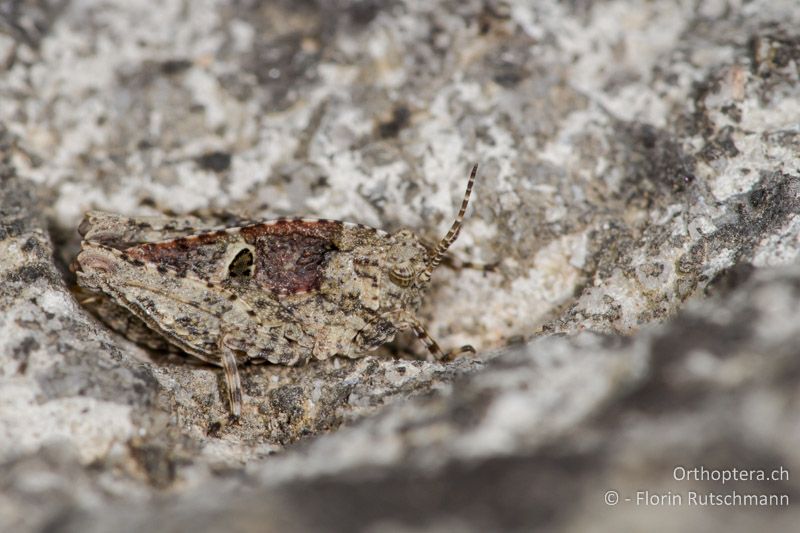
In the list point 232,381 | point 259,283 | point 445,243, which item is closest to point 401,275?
point 445,243

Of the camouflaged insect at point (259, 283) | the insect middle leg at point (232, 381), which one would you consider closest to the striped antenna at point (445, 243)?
the camouflaged insect at point (259, 283)

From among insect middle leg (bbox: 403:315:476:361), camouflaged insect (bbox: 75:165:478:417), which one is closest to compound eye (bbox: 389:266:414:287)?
camouflaged insect (bbox: 75:165:478:417)

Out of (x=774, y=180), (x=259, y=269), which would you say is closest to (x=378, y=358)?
(x=259, y=269)

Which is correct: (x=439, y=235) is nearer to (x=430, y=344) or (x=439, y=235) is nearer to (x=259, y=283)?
(x=430, y=344)

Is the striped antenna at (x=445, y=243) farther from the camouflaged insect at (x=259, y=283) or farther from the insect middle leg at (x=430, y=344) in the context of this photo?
the insect middle leg at (x=430, y=344)

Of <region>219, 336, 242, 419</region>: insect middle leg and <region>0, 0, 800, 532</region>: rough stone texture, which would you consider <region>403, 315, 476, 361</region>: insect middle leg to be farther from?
<region>219, 336, 242, 419</region>: insect middle leg

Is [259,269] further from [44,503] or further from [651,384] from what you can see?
[651,384]

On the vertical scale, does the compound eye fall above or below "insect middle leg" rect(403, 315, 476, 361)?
above
